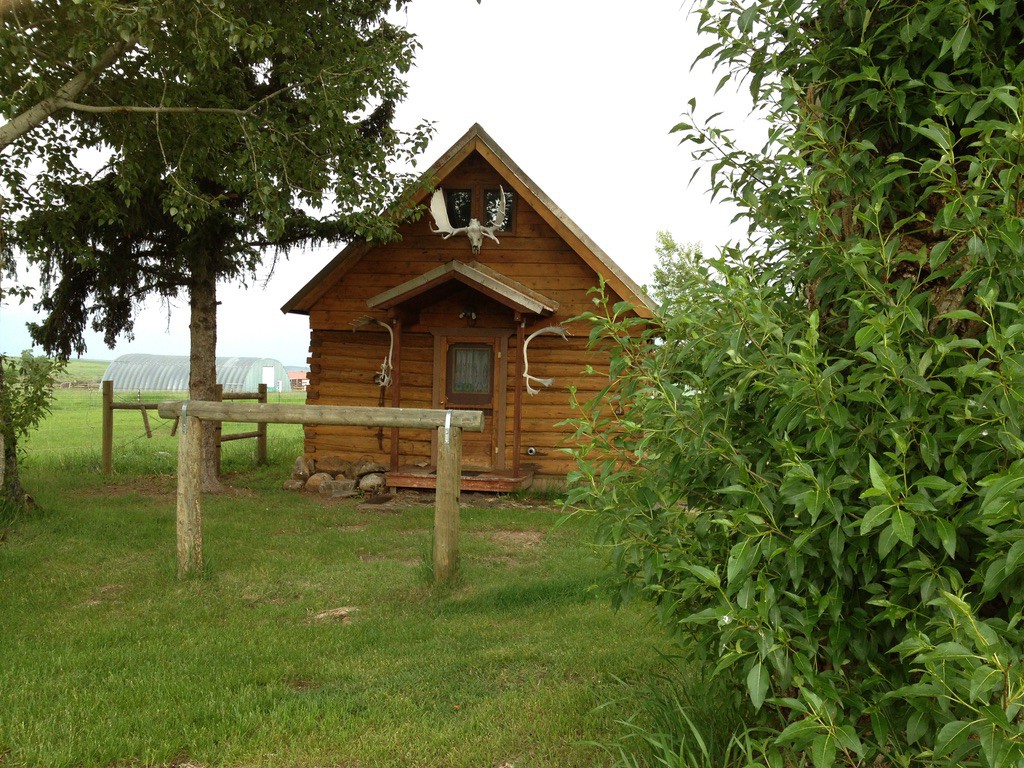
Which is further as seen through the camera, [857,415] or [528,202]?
[528,202]

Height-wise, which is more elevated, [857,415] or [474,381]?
[474,381]

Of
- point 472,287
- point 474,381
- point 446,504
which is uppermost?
point 472,287

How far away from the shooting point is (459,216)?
15.6m

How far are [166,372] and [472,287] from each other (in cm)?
4208

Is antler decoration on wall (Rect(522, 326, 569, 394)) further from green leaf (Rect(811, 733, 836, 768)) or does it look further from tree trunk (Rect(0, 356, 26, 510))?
green leaf (Rect(811, 733, 836, 768))

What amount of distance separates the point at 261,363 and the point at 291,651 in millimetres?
49540

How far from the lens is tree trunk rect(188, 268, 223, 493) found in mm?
14656

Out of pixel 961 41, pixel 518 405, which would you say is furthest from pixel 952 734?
pixel 518 405

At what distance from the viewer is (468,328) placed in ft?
49.9

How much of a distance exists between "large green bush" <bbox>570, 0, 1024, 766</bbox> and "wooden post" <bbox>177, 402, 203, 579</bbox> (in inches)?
235

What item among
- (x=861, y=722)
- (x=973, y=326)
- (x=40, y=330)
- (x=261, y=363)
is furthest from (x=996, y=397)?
(x=261, y=363)

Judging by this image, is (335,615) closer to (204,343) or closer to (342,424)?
(342,424)

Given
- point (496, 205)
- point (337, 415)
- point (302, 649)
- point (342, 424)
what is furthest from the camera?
point (496, 205)

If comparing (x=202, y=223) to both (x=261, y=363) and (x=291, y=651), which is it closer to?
(x=291, y=651)
